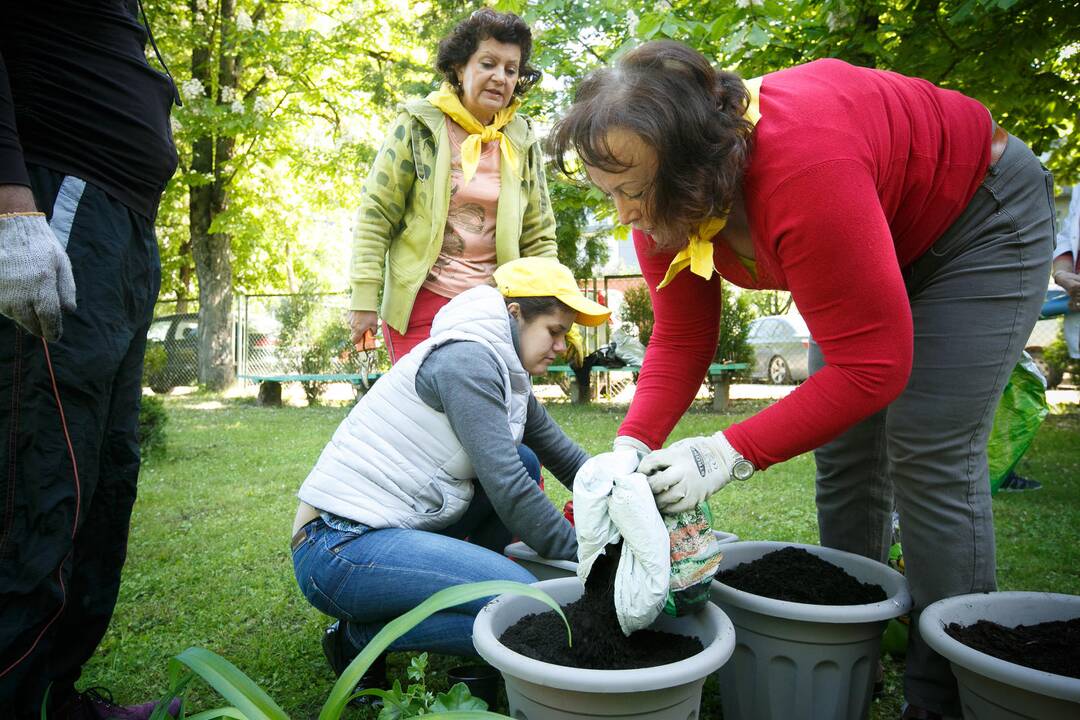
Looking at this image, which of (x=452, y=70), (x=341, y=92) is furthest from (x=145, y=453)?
(x=341, y=92)

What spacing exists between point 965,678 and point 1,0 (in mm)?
2098

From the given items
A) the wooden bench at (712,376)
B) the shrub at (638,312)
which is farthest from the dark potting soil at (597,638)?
Answer: the shrub at (638,312)

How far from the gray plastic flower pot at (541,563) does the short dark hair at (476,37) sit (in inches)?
65.1

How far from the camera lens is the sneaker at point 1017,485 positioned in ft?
14.2

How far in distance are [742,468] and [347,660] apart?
1.19m

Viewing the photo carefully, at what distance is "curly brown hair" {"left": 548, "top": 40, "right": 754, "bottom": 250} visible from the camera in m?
1.33

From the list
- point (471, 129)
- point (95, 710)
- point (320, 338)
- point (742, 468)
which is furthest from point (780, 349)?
point (95, 710)

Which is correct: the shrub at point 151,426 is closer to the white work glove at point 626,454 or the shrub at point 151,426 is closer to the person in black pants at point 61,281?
the person in black pants at point 61,281

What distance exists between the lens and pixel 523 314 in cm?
208

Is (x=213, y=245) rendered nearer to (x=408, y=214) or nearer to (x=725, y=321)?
(x=725, y=321)

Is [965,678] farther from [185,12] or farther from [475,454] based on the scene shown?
[185,12]

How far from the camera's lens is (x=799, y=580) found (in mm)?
1790

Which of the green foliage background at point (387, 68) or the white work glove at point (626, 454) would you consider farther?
the green foliage background at point (387, 68)

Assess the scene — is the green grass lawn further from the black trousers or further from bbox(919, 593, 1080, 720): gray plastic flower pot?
the black trousers
